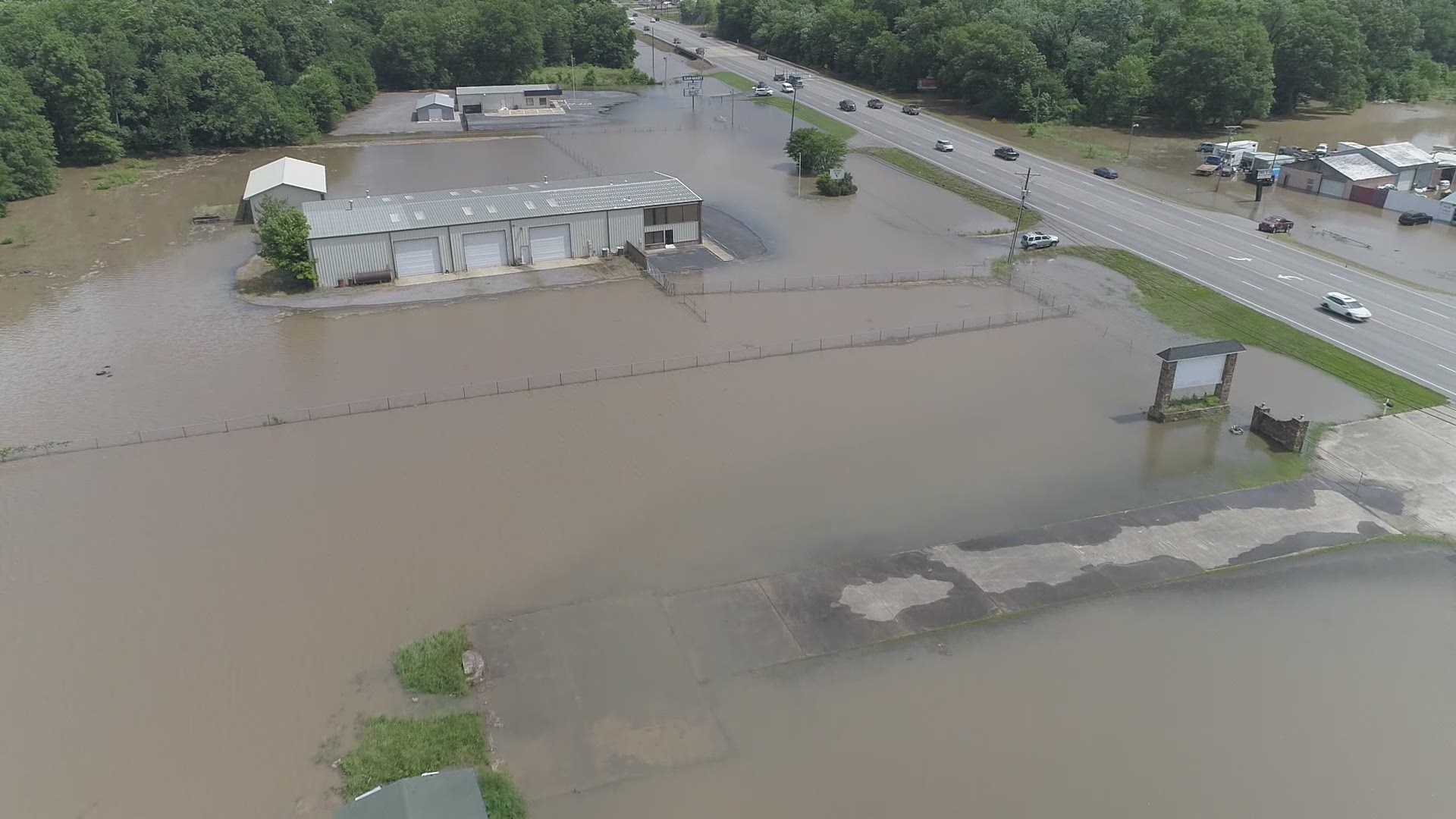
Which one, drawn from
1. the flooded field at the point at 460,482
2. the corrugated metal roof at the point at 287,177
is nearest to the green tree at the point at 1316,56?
the flooded field at the point at 460,482

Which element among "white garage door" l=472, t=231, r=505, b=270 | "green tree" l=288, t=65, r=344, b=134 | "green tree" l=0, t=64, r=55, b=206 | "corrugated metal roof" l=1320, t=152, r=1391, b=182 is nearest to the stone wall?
"white garage door" l=472, t=231, r=505, b=270

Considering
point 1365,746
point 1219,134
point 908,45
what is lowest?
point 1365,746

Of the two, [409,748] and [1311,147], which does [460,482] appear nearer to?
[409,748]

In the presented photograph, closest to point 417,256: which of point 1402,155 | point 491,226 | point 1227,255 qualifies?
point 491,226

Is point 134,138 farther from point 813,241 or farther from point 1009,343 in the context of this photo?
point 1009,343

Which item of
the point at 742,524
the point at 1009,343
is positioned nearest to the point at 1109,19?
the point at 1009,343

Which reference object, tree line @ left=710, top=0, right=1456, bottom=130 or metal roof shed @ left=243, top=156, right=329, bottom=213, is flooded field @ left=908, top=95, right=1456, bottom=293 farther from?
metal roof shed @ left=243, top=156, right=329, bottom=213
